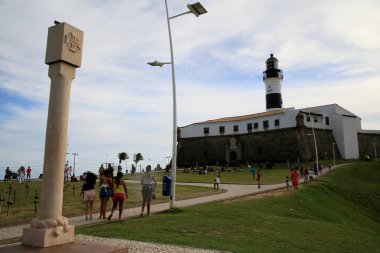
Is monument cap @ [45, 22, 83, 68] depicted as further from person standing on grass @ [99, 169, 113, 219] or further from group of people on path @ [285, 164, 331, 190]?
group of people on path @ [285, 164, 331, 190]

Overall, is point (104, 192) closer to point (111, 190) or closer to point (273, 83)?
point (111, 190)

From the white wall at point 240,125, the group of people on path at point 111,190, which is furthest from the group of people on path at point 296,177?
the group of people on path at point 111,190

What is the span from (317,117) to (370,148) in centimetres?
1202

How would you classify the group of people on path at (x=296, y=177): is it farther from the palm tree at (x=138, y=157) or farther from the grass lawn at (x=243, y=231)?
the palm tree at (x=138, y=157)

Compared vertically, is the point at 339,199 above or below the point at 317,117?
below

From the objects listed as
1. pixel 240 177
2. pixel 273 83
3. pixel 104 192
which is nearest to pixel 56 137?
pixel 104 192

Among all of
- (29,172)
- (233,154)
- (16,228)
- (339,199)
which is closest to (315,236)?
(16,228)

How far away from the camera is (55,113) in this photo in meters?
6.08

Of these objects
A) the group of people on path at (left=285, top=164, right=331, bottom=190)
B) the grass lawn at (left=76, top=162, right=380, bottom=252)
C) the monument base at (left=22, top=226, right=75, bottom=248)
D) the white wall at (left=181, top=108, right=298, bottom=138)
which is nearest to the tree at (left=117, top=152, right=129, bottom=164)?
the white wall at (left=181, top=108, right=298, bottom=138)

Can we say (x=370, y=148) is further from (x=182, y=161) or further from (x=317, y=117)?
(x=182, y=161)

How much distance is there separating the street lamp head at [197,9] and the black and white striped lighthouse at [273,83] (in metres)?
49.3

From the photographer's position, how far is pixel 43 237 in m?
5.42

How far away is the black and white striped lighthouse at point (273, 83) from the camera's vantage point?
5938 centimetres

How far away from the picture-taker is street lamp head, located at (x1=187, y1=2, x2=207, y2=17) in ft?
39.5
